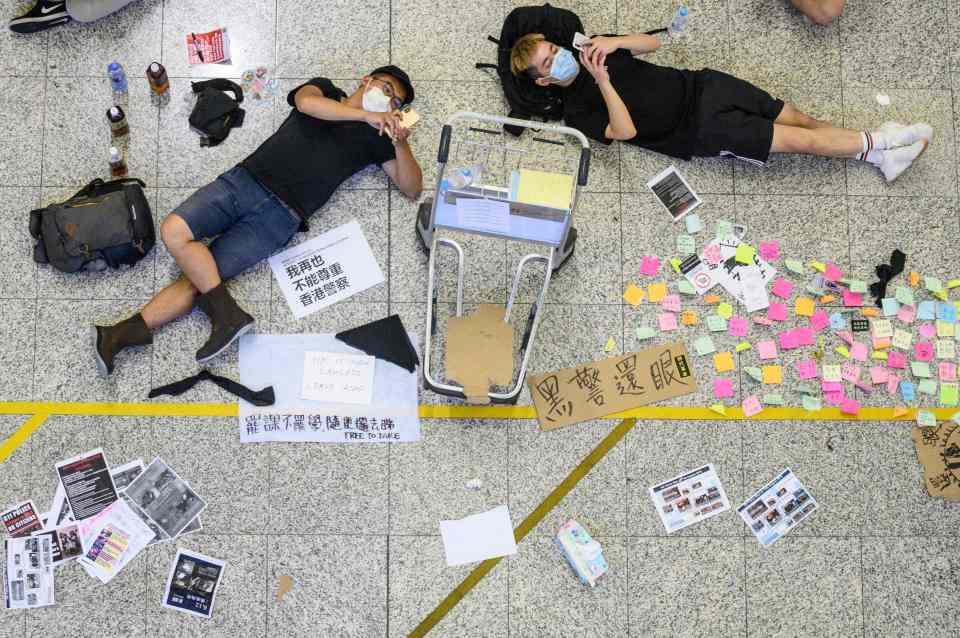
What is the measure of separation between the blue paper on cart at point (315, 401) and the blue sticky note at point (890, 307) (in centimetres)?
215

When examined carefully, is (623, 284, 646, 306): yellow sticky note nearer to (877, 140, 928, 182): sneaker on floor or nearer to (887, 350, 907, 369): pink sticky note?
(887, 350, 907, 369): pink sticky note

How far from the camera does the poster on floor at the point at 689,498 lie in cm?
369

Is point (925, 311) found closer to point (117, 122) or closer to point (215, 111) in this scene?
point (215, 111)

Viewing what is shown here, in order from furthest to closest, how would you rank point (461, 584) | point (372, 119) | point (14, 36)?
1. point (14, 36)
2. point (461, 584)
3. point (372, 119)

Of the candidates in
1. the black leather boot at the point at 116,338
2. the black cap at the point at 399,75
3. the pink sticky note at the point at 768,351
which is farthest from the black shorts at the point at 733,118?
the black leather boot at the point at 116,338

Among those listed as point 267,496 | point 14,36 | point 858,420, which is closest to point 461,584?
point 267,496

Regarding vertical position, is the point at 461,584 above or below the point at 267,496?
below

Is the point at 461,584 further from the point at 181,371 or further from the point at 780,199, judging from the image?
the point at 780,199

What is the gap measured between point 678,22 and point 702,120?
497 mm

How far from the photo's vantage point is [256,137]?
3.84 meters

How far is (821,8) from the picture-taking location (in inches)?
152

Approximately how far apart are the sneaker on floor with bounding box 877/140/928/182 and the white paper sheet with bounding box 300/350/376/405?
2478 millimetres

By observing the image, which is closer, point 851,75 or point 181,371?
point 181,371

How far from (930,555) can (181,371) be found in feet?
11.2
